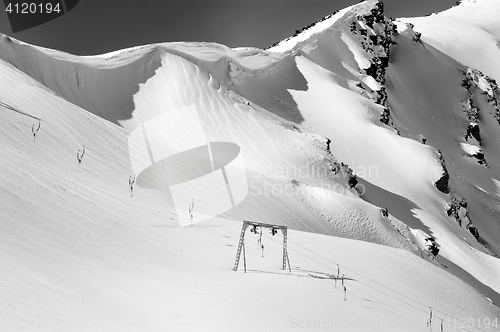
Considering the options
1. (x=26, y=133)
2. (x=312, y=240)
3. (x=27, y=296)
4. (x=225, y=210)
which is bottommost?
(x=312, y=240)

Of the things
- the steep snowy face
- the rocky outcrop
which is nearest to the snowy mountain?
the rocky outcrop

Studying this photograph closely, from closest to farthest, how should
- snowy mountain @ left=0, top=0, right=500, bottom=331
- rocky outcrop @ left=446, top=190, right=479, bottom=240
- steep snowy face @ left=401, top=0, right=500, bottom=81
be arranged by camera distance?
snowy mountain @ left=0, top=0, right=500, bottom=331 < rocky outcrop @ left=446, top=190, right=479, bottom=240 < steep snowy face @ left=401, top=0, right=500, bottom=81

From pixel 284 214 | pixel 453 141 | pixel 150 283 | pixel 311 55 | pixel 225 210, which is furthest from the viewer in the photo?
pixel 453 141

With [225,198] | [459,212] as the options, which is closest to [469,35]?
[459,212]

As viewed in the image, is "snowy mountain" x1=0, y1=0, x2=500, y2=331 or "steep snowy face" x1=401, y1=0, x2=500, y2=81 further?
"steep snowy face" x1=401, y1=0, x2=500, y2=81

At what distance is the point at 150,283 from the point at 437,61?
76.4 meters

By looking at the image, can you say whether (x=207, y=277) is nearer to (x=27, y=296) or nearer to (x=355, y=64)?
(x=27, y=296)

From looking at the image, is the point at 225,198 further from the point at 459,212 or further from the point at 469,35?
the point at 469,35

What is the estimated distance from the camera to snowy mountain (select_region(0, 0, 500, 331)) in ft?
31.5

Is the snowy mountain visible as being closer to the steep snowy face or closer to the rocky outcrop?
the rocky outcrop

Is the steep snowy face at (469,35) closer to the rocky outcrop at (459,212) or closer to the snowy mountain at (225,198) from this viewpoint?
the snowy mountain at (225,198)

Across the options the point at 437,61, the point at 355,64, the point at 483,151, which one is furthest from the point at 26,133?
the point at 437,61

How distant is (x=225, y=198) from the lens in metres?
22.1

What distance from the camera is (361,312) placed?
37.4 feet
